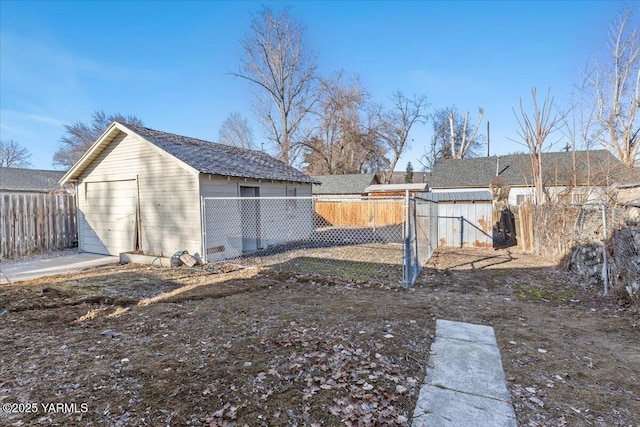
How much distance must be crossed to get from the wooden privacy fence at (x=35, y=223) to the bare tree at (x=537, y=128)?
15472mm

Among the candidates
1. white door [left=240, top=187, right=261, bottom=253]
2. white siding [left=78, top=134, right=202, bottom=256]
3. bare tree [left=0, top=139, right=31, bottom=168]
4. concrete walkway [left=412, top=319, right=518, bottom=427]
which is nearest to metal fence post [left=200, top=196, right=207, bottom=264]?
white siding [left=78, top=134, right=202, bottom=256]

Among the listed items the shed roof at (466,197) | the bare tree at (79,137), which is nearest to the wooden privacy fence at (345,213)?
the shed roof at (466,197)

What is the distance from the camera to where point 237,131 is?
3522cm

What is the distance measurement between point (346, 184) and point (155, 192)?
20.1m

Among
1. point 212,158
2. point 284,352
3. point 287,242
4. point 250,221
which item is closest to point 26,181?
point 212,158

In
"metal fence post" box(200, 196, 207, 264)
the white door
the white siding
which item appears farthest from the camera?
the white door

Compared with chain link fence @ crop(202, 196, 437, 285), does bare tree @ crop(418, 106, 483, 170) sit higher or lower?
higher

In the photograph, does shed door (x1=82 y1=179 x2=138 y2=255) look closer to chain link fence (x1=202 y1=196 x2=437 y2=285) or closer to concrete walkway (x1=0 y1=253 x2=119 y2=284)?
concrete walkway (x1=0 y1=253 x2=119 y2=284)

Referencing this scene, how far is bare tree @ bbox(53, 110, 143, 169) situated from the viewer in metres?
30.9

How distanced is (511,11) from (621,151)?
10235 mm

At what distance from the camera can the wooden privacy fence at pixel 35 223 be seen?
30.7ft

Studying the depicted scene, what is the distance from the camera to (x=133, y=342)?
12.2ft

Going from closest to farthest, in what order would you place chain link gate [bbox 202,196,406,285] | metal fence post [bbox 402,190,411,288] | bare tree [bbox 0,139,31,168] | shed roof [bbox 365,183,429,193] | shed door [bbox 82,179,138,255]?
1. metal fence post [bbox 402,190,411,288]
2. chain link gate [bbox 202,196,406,285]
3. shed door [bbox 82,179,138,255]
4. shed roof [bbox 365,183,429,193]
5. bare tree [bbox 0,139,31,168]

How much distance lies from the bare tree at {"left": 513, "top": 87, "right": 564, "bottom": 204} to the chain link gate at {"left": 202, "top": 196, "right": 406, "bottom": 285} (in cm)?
442
